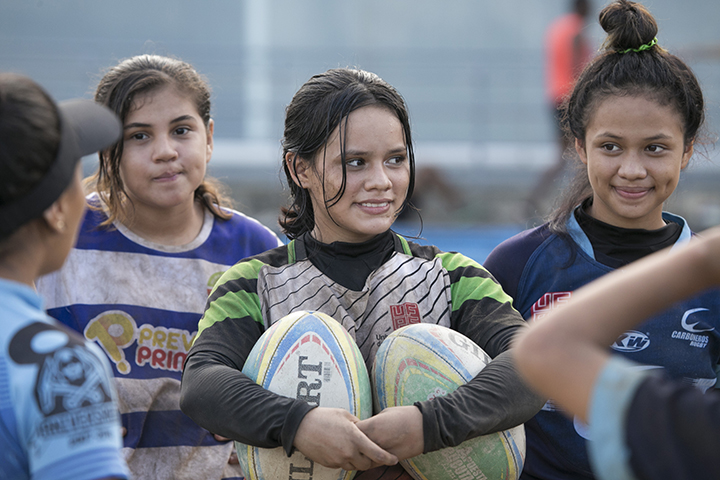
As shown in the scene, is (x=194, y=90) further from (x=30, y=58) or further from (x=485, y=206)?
(x=30, y=58)

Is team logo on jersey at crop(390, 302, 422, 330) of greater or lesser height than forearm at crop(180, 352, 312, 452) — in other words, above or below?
above

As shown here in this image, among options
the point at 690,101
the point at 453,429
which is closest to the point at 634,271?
the point at 453,429

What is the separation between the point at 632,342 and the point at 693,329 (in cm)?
22

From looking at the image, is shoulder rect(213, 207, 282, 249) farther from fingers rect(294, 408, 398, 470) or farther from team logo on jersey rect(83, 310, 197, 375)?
fingers rect(294, 408, 398, 470)

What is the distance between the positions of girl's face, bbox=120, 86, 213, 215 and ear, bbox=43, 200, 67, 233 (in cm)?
152

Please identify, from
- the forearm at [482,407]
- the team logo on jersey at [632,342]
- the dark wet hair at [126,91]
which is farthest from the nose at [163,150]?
the team logo on jersey at [632,342]

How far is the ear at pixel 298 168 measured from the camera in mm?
2656

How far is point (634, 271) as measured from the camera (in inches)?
50.3

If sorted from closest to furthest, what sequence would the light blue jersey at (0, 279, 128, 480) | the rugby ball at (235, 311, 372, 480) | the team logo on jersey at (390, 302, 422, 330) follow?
the light blue jersey at (0, 279, 128, 480) → the rugby ball at (235, 311, 372, 480) → the team logo on jersey at (390, 302, 422, 330)

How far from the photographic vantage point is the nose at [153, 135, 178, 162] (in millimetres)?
2947

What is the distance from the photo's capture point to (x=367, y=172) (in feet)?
8.25

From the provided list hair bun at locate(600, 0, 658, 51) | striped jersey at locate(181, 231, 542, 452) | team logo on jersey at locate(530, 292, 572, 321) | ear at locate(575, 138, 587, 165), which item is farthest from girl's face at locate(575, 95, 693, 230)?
striped jersey at locate(181, 231, 542, 452)

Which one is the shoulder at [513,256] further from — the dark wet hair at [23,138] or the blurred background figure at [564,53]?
the blurred background figure at [564,53]

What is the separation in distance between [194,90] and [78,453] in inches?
84.6
